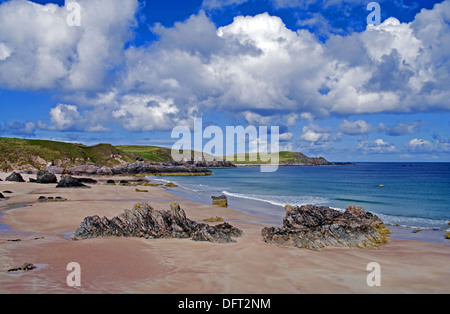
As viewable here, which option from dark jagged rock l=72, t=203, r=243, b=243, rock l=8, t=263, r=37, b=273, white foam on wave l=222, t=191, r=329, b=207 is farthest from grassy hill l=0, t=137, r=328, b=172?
rock l=8, t=263, r=37, b=273

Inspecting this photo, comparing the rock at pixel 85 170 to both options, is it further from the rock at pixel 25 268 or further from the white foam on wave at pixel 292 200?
the rock at pixel 25 268

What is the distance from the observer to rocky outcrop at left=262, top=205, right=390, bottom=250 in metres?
16.0

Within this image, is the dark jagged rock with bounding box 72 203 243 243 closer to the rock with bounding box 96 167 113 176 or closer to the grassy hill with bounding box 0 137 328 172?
the rock with bounding box 96 167 113 176

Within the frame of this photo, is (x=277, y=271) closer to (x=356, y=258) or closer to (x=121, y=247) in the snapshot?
(x=356, y=258)

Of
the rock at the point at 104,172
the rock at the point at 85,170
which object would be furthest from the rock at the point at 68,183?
the rock at the point at 104,172

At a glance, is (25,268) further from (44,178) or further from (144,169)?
(144,169)

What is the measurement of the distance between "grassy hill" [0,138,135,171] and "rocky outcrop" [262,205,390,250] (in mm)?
91321

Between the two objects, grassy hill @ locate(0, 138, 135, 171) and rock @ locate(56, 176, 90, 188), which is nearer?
rock @ locate(56, 176, 90, 188)

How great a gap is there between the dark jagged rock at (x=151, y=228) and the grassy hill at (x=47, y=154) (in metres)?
85.5

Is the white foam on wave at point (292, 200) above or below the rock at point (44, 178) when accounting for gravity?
below

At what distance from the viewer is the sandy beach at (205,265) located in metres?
9.58

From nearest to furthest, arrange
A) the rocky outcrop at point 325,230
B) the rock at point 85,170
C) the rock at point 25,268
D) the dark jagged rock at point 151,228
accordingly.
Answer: the rock at point 25,268, the rocky outcrop at point 325,230, the dark jagged rock at point 151,228, the rock at point 85,170
